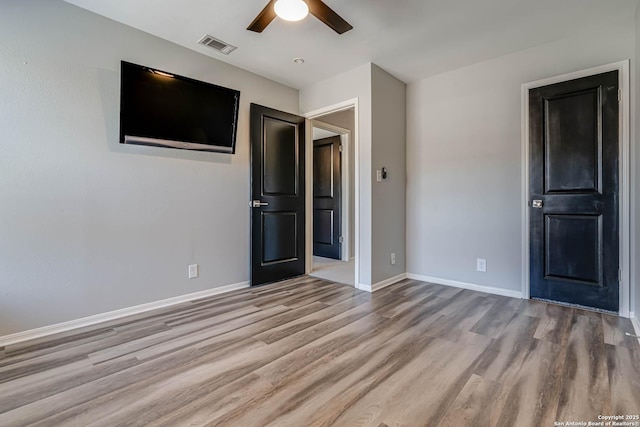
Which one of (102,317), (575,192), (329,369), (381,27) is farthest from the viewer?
(575,192)

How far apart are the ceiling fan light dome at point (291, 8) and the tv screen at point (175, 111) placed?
52.0 inches

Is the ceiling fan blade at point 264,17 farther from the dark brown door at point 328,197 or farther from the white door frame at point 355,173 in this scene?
the dark brown door at point 328,197

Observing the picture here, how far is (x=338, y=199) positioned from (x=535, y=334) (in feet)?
11.3

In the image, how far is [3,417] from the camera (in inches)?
55.0

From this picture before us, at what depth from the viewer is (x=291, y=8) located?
188cm

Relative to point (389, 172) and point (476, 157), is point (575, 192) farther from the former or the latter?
point (389, 172)

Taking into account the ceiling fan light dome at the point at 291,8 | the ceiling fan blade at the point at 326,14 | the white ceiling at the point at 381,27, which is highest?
the white ceiling at the point at 381,27

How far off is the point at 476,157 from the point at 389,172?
94 cm

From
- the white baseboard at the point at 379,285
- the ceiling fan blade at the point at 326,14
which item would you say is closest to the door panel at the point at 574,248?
the white baseboard at the point at 379,285

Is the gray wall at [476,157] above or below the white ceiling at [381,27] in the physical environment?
below

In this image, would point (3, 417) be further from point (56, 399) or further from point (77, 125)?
point (77, 125)

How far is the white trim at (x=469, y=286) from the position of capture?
10.3 feet

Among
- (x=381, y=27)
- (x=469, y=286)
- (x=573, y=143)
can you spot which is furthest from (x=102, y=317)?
(x=573, y=143)

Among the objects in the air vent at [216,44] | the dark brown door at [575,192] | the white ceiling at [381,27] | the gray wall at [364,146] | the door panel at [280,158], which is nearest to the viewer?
the white ceiling at [381,27]
